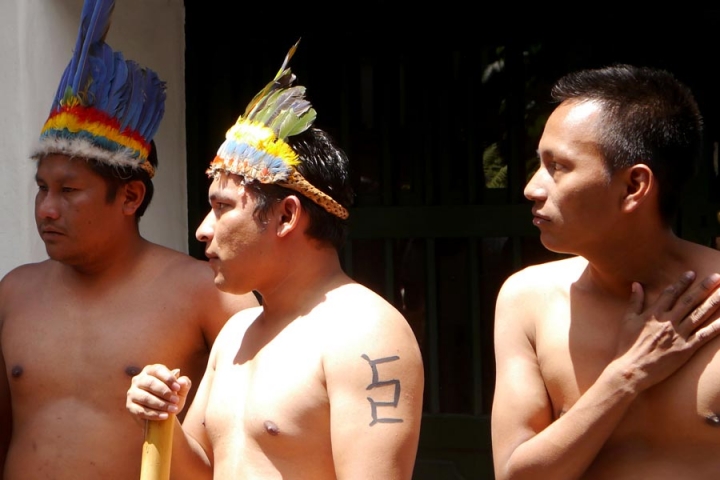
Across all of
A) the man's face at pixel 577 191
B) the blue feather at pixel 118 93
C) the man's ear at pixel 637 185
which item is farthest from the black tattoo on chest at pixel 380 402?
the blue feather at pixel 118 93

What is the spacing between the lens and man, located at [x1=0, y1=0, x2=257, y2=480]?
11.4 feet

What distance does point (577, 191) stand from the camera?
2566 mm

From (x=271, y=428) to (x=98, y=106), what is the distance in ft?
4.44

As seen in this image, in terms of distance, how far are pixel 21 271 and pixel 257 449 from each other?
142cm

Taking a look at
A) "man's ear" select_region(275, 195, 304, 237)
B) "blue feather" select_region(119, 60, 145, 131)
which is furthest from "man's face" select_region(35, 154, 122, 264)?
"man's ear" select_region(275, 195, 304, 237)

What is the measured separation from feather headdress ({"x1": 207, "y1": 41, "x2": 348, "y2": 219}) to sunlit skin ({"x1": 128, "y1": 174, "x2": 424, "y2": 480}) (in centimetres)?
5

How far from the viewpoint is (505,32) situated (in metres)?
4.55

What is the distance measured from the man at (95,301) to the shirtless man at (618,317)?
3.88 feet

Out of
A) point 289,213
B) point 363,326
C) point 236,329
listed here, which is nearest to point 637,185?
point 363,326

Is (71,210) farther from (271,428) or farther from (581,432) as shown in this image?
(581,432)

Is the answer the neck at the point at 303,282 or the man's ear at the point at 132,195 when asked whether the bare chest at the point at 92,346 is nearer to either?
the man's ear at the point at 132,195

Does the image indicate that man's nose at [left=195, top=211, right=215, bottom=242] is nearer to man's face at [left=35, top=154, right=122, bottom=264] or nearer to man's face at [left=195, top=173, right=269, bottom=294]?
man's face at [left=195, top=173, right=269, bottom=294]

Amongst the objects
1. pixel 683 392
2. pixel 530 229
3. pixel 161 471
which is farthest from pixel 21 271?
pixel 683 392

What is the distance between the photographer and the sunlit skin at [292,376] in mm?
2621
